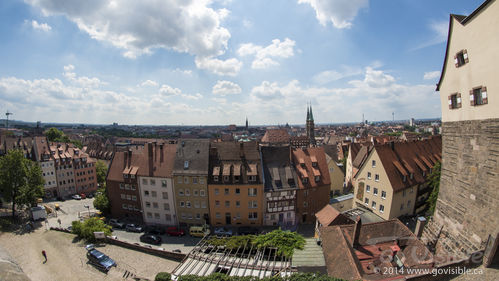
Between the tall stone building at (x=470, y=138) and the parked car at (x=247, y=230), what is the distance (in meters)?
20.4

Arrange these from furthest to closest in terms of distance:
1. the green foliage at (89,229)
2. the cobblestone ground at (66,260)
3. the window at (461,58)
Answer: the green foliage at (89,229) → the cobblestone ground at (66,260) → the window at (461,58)

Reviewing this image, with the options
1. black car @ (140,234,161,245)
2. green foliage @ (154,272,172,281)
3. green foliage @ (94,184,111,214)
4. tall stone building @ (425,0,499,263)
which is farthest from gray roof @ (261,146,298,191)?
green foliage @ (94,184,111,214)

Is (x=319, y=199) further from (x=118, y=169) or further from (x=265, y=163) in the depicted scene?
(x=118, y=169)

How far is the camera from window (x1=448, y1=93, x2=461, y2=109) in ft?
50.5

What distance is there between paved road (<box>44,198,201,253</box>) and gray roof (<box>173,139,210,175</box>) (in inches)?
368

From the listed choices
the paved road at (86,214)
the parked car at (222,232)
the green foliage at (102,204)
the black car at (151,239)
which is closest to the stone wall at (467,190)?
the parked car at (222,232)

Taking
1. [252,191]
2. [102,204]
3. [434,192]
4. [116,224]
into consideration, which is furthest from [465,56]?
[102,204]

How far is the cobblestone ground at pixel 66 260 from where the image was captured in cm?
2252

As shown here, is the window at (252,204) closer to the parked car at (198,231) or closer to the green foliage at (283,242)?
the parked car at (198,231)

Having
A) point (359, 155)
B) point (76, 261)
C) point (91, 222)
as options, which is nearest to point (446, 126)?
point (359, 155)

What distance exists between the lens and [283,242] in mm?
22406

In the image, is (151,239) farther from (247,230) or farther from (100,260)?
(247,230)

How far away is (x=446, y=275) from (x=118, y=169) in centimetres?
4239

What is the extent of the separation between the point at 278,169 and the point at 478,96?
24.1 meters
